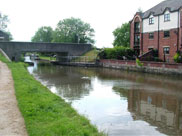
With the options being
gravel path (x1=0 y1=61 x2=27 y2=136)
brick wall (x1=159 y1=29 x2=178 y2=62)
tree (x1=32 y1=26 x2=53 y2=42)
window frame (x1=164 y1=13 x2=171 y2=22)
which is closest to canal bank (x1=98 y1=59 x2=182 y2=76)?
brick wall (x1=159 y1=29 x2=178 y2=62)

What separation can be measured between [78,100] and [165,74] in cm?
1719

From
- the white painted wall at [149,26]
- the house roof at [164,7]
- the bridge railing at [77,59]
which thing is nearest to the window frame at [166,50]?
the white painted wall at [149,26]

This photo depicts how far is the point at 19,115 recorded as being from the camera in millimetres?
7059

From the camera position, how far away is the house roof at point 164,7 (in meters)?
32.4

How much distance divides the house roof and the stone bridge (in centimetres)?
2060

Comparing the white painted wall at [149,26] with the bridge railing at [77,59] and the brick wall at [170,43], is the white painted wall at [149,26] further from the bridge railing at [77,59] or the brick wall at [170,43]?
the bridge railing at [77,59]

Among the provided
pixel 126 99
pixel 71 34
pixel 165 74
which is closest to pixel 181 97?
pixel 126 99

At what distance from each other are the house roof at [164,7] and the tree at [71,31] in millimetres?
42361

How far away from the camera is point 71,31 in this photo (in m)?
79.4

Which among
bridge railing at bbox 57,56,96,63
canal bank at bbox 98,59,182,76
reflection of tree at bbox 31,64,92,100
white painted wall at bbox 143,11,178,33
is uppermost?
white painted wall at bbox 143,11,178,33

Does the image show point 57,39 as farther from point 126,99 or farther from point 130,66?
point 126,99

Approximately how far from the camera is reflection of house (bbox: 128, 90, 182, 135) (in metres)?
8.59

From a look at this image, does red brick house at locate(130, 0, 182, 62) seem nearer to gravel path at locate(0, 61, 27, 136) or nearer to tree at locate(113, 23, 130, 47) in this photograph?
tree at locate(113, 23, 130, 47)

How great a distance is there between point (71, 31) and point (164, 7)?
48008mm
